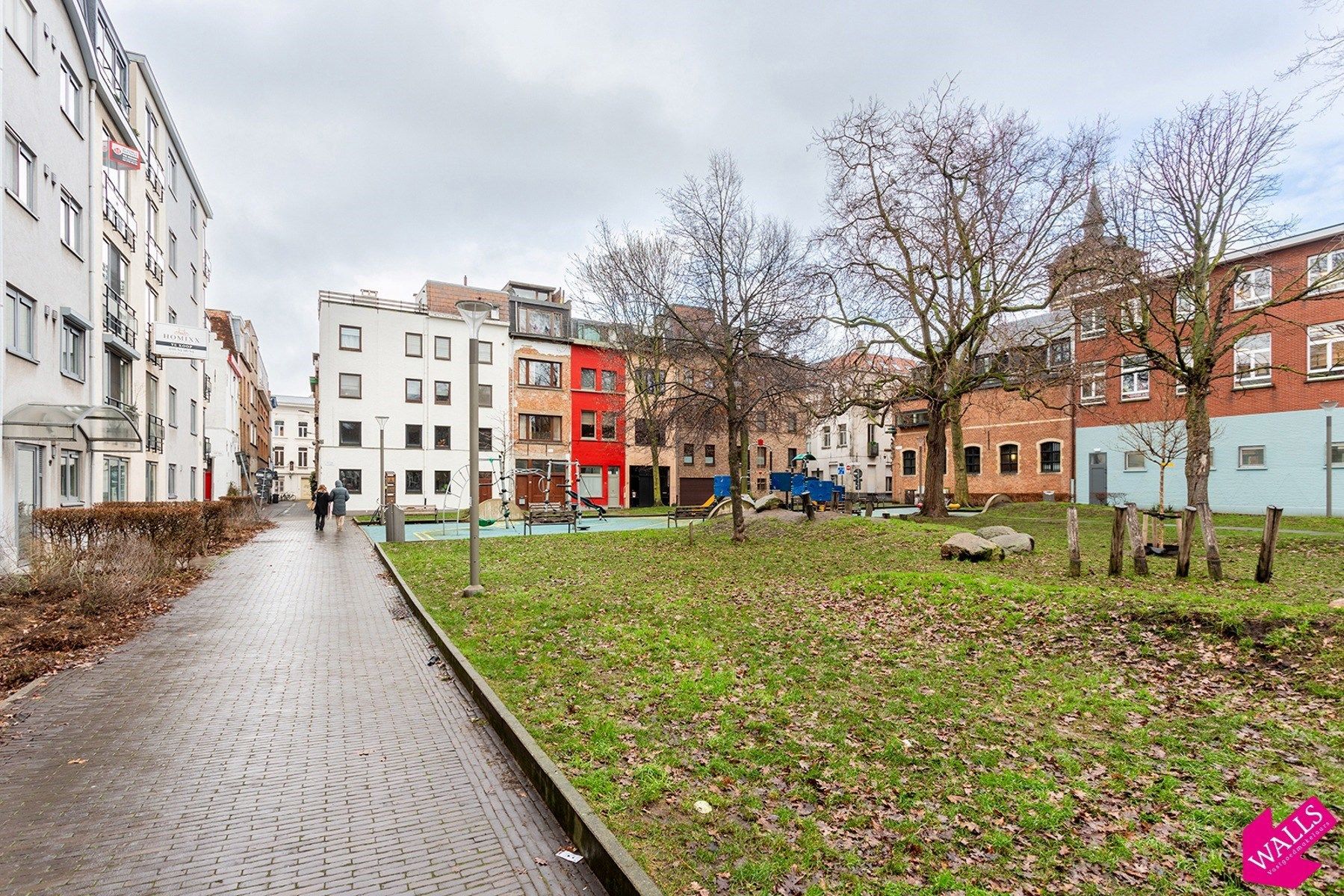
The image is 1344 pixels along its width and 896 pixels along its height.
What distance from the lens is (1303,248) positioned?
25.5 meters

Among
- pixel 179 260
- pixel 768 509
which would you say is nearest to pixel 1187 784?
pixel 768 509

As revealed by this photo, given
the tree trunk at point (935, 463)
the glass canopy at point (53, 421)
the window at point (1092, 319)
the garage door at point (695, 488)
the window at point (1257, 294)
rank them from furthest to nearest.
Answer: the garage door at point (695, 488)
the window at point (1257, 294)
the tree trunk at point (935, 463)
the window at point (1092, 319)
the glass canopy at point (53, 421)

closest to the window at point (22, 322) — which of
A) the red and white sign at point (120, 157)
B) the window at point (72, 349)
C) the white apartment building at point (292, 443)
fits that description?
the window at point (72, 349)

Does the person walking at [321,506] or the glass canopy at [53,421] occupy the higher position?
the glass canopy at [53,421]

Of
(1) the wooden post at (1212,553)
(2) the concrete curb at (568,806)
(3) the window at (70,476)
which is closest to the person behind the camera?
(2) the concrete curb at (568,806)

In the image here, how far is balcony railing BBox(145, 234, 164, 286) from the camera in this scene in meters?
25.5

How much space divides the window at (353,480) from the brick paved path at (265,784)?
32974mm

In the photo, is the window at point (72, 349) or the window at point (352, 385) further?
the window at point (352, 385)

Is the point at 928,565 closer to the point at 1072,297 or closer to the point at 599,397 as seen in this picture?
the point at 1072,297

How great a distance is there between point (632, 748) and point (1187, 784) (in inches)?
135

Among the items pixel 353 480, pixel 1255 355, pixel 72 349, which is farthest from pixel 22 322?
pixel 1255 355

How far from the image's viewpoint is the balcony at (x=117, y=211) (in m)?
20.9

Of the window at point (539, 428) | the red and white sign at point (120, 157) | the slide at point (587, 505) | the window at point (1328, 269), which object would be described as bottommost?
the slide at point (587, 505)

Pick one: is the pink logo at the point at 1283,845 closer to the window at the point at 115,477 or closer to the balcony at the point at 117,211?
the window at the point at 115,477
